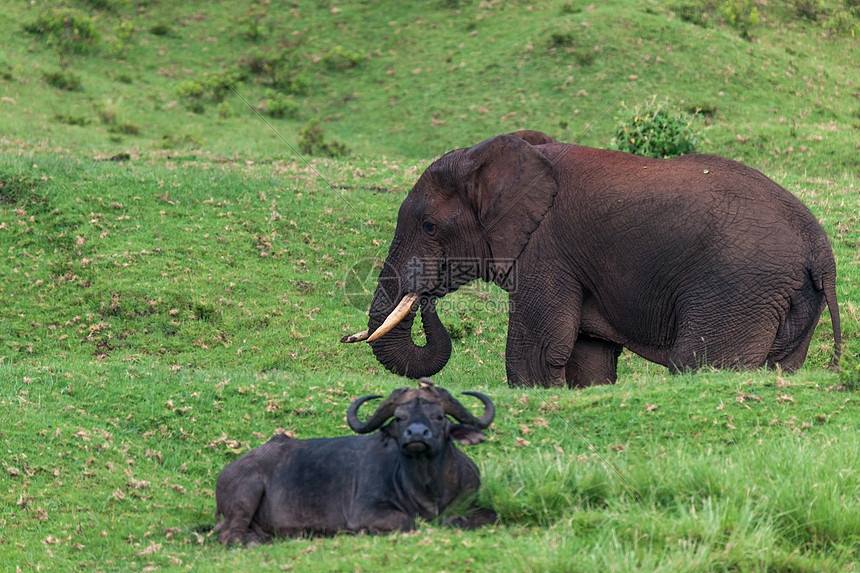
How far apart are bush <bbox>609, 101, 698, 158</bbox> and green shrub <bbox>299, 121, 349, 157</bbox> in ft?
25.5

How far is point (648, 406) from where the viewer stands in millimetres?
10086

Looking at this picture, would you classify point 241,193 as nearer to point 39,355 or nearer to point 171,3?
point 39,355

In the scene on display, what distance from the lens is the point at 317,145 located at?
27266 millimetres

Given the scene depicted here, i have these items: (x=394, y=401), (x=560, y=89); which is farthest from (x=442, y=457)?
(x=560, y=89)

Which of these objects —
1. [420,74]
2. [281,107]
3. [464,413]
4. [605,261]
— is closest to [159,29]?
[281,107]

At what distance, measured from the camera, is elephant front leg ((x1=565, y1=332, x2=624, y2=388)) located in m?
12.7

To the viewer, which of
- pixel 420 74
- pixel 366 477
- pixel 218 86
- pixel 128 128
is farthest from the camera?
pixel 420 74

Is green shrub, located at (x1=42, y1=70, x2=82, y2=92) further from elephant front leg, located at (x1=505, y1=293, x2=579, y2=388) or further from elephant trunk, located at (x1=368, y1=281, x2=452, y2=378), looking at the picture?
elephant front leg, located at (x1=505, y1=293, x2=579, y2=388)

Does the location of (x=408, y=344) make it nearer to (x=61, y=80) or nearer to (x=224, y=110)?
(x=224, y=110)

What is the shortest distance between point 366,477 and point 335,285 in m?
9.19

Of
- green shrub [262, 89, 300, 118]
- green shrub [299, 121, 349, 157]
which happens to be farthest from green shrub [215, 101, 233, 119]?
green shrub [299, 121, 349, 157]

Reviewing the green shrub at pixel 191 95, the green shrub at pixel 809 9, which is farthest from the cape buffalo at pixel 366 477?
the green shrub at pixel 809 9

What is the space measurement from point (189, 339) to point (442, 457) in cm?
847

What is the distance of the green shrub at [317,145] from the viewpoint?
26494mm
